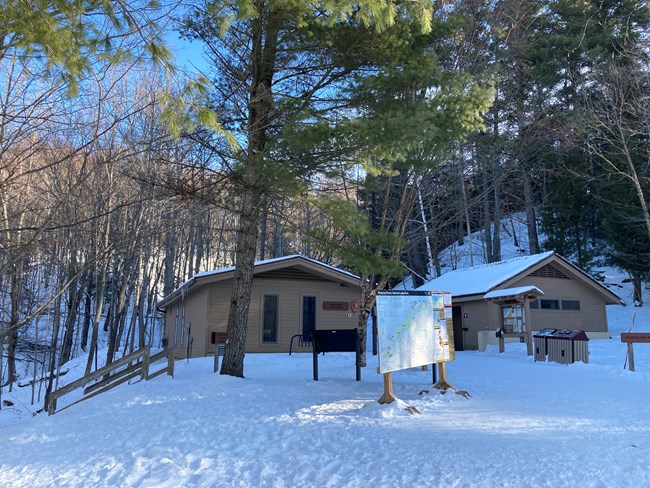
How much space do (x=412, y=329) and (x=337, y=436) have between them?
2.55 meters

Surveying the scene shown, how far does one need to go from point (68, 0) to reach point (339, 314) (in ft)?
49.9

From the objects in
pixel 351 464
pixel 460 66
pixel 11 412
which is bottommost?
pixel 11 412

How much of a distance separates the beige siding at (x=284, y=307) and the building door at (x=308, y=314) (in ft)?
0.45

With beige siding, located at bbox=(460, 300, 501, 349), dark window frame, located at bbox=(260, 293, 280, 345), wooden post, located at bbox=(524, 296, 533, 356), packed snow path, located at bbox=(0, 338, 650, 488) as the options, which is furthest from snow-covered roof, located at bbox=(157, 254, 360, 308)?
packed snow path, located at bbox=(0, 338, 650, 488)

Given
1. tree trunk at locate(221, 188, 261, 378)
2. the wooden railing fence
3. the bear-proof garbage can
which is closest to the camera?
the wooden railing fence

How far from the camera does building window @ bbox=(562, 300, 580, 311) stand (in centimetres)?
2241

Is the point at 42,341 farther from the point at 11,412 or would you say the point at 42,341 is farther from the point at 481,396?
the point at 481,396

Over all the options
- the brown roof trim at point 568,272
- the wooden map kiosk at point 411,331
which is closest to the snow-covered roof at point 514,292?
the brown roof trim at point 568,272

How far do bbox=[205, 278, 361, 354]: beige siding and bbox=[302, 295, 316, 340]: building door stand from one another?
138 millimetres

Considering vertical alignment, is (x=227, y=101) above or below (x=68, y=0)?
above

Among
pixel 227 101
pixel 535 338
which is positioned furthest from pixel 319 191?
pixel 535 338

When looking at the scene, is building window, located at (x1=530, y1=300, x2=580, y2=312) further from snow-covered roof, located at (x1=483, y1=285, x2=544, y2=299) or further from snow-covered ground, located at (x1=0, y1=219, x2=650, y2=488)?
snow-covered ground, located at (x1=0, y1=219, x2=650, y2=488)

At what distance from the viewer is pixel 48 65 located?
16.9 feet

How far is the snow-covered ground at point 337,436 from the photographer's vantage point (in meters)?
4.24
